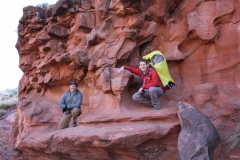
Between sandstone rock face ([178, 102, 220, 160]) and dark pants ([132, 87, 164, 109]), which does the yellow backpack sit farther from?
sandstone rock face ([178, 102, 220, 160])

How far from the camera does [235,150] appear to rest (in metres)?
4.72

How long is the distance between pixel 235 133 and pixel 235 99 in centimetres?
108

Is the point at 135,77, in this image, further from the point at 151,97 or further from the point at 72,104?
the point at 72,104

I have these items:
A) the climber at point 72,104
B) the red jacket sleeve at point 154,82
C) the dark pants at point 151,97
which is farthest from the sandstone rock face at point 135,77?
the red jacket sleeve at point 154,82

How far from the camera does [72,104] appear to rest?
660 cm

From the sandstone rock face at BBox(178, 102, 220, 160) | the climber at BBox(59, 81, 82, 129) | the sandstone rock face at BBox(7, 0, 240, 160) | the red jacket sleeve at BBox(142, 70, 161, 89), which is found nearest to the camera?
the sandstone rock face at BBox(178, 102, 220, 160)

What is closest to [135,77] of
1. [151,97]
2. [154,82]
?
[154,82]

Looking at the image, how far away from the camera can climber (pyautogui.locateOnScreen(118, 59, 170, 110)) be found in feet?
18.6

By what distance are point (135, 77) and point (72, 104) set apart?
5.97 ft

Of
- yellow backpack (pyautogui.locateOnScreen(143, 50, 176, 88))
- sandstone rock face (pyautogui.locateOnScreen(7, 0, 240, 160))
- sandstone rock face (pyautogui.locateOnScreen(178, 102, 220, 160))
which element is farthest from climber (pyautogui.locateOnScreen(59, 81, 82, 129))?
sandstone rock face (pyautogui.locateOnScreen(178, 102, 220, 160))

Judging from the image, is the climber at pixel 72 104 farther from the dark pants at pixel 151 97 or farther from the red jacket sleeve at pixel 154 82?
the red jacket sleeve at pixel 154 82

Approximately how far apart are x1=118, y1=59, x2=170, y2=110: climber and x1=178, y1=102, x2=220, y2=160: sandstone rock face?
82 cm

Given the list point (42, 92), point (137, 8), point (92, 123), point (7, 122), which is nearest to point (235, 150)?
point (92, 123)

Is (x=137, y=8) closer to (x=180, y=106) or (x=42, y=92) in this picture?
(x=180, y=106)
